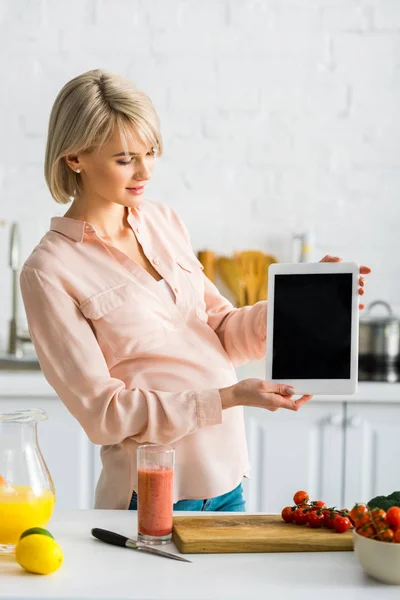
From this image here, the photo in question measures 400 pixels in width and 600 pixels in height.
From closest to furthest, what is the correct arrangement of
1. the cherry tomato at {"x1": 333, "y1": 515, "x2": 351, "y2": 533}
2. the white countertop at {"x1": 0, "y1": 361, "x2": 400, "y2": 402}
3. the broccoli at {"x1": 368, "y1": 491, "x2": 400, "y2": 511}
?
the broccoli at {"x1": 368, "y1": 491, "x2": 400, "y2": 511} → the cherry tomato at {"x1": 333, "y1": 515, "x2": 351, "y2": 533} → the white countertop at {"x1": 0, "y1": 361, "x2": 400, "y2": 402}

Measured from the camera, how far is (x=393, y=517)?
Result: 1.24 metres

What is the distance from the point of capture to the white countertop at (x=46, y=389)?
269 cm

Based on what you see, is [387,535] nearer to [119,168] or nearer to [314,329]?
[314,329]

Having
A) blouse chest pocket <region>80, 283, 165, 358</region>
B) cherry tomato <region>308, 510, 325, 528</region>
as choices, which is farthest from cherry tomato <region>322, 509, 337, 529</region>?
blouse chest pocket <region>80, 283, 165, 358</region>

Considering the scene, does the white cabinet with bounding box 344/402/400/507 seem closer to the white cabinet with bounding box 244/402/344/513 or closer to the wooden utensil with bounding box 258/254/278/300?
the white cabinet with bounding box 244/402/344/513

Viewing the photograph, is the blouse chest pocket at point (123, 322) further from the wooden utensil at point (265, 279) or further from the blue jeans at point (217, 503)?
the wooden utensil at point (265, 279)

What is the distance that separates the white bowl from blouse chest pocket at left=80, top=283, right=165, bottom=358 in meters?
0.58

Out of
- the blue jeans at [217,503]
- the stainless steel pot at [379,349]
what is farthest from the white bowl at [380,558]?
the stainless steel pot at [379,349]

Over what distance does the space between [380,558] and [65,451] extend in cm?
164

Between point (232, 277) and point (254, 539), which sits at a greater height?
point (232, 277)

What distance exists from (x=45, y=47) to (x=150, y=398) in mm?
2000

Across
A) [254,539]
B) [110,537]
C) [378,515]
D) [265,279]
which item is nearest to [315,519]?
[254,539]

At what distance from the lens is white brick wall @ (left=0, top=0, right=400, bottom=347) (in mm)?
3180

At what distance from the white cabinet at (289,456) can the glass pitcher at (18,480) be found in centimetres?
145
